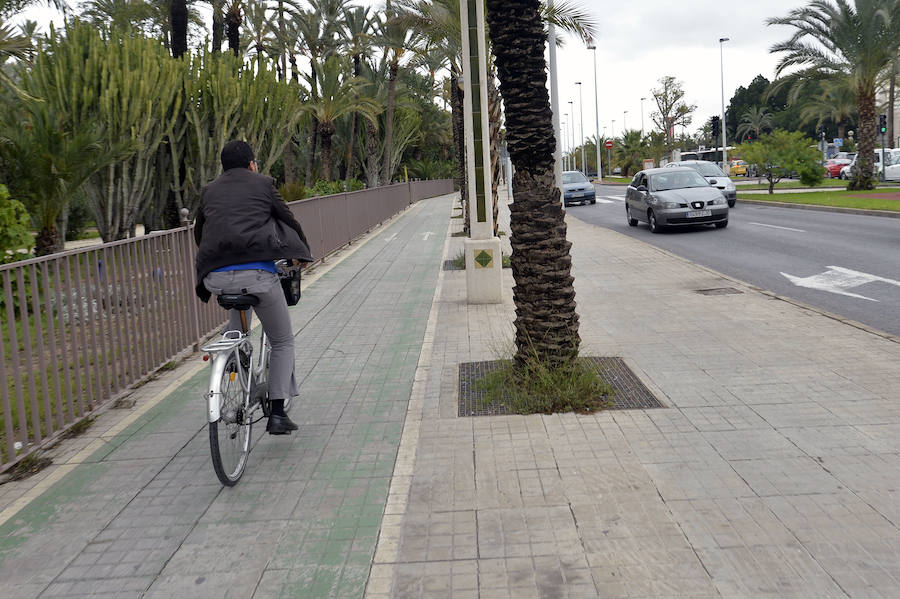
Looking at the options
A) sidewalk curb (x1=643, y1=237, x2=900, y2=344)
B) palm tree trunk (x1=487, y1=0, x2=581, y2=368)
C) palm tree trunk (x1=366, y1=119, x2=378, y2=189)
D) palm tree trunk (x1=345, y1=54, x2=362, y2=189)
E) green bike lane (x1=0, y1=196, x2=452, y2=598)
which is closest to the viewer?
green bike lane (x1=0, y1=196, x2=452, y2=598)

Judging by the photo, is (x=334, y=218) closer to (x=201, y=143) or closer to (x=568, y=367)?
(x=201, y=143)

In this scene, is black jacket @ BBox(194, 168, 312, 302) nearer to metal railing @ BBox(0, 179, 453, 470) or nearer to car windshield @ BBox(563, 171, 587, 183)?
metal railing @ BBox(0, 179, 453, 470)

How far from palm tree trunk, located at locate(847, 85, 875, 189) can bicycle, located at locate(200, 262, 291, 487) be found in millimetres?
31833

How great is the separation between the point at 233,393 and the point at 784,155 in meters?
32.7

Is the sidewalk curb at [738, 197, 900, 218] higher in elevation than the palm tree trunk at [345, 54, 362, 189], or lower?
lower

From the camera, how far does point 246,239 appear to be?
4.99 metres

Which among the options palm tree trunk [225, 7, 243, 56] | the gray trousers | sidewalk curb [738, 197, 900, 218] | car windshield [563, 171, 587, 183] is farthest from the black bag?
car windshield [563, 171, 587, 183]

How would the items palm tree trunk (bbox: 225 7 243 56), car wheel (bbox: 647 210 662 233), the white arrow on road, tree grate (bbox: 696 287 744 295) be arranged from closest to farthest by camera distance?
tree grate (bbox: 696 287 744 295) → the white arrow on road → car wheel (bbox: 647 210 662 233) → palm tree trunk (bbox: 225 7 243 56)

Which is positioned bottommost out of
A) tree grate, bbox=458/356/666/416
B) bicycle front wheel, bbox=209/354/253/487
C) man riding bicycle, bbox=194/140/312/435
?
tree grate, bbox=458/356/666/416

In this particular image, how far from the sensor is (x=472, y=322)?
966cm

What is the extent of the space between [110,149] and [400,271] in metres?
5.15

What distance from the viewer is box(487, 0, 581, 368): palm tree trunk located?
6336 mm

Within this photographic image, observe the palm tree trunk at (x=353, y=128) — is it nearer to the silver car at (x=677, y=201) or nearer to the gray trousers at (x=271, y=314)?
the silver car at (x=677, y=201)

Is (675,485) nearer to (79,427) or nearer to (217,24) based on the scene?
(79,427)
